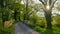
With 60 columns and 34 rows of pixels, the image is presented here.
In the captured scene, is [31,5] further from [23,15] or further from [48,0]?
[48,0]

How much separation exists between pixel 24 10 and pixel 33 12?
3.60 meters

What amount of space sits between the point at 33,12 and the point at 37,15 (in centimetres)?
210

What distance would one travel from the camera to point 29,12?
3919 centimetres

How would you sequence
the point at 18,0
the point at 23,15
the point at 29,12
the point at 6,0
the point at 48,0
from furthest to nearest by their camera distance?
1. the point at 29,12
2. the point at 23,15
3. the point at 18,0
4. the point at 6,0
5. the point at 48,0

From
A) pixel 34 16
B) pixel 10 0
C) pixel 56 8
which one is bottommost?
pixel 34 16

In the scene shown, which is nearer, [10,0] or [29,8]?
[10,0]

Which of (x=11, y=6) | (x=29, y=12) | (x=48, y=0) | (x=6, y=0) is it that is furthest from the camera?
(x=29, y=12)

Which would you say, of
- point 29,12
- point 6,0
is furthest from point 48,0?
point 29,12

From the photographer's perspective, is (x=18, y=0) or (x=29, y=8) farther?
(x=29, y=8)

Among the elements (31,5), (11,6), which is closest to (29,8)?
(31,5)

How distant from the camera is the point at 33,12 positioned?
3931cm

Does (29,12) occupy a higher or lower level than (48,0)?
lower

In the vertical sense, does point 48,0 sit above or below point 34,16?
above

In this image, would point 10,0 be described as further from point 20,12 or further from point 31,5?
point 31,5
